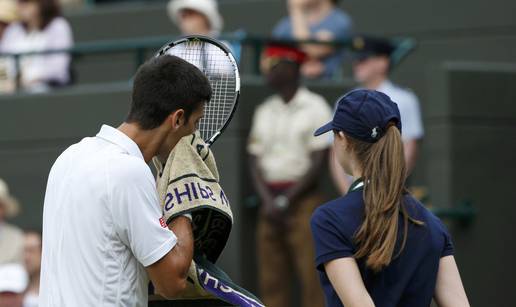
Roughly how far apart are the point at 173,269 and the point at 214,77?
0.91 m

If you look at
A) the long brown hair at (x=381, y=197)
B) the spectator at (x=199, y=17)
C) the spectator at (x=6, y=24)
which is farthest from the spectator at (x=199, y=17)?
the long brown hair at (x=381, y=197)

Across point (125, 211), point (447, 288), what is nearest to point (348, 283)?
point (447, 288)

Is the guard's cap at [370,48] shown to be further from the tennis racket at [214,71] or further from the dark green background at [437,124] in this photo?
the tennis racket at [214,71]

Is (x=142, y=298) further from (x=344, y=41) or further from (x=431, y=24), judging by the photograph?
(x=431, y=24)

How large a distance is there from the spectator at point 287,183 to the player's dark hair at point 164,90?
5399mm

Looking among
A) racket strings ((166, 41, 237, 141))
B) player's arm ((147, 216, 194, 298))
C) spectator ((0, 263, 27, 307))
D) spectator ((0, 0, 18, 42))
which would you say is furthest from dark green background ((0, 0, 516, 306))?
player's arm ((147, 216, 194, 298))

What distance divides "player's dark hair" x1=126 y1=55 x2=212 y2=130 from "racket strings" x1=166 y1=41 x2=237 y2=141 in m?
0.50

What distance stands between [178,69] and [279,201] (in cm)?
557

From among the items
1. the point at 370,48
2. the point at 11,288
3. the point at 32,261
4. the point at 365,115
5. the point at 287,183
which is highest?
the point at 365,115

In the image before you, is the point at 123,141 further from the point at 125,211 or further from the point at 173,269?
the point at 173,269

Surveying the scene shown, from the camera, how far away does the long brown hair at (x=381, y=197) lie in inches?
155

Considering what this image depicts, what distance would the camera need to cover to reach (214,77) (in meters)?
4.45

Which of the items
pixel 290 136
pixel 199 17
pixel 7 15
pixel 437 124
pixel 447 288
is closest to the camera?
pixel 447 288

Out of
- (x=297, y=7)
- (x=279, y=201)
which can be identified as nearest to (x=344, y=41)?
(x=297, y=7)
